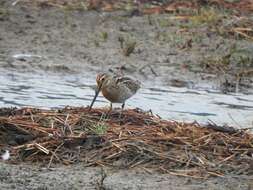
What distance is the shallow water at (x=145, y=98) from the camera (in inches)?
399

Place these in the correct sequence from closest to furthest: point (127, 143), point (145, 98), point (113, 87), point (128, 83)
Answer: point (127, 143) → point (113, 87) → point (128, 83) → point (145, 98)

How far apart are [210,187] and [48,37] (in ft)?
24.4

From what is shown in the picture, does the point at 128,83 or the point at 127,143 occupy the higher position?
the point at 127,143

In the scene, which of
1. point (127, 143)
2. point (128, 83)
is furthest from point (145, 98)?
point (127, 143)

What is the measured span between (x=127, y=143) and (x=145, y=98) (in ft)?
11.3

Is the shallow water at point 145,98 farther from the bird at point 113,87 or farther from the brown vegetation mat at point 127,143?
the brown vegetation mat at point 127,143

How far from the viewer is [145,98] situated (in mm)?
10906

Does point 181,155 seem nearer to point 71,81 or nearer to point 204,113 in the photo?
point 204,113

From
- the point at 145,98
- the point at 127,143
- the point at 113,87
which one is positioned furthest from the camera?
the point at 145,98

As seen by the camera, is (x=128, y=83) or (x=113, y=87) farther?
(x=128, y=83)

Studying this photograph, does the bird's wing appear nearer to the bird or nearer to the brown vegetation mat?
the bird

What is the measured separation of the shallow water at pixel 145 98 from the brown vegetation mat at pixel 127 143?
1761 mm

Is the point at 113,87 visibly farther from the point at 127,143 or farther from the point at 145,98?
the point at 145,98

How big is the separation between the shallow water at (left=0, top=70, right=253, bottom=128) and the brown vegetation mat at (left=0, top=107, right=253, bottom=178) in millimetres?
1761
